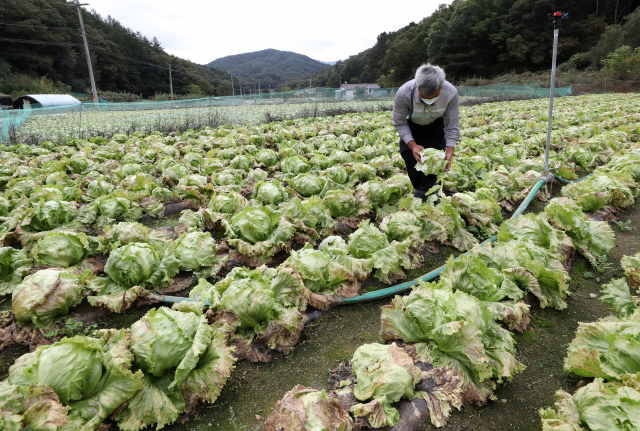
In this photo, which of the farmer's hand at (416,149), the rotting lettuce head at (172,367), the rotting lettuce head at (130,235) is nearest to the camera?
the rotting lettuce head at (172,367)

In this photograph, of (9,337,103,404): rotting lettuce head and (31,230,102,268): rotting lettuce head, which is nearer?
(9,337,103,404): rotting lettuce head

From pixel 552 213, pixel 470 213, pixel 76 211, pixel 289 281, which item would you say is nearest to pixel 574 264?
pixel 552 213

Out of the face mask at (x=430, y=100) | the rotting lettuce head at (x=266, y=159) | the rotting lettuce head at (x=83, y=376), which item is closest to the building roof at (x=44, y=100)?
the rotting lettuce head at (x=266, y=159)

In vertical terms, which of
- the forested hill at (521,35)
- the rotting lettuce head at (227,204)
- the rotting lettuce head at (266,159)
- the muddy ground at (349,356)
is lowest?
Result: the muddy ground at (349,356)

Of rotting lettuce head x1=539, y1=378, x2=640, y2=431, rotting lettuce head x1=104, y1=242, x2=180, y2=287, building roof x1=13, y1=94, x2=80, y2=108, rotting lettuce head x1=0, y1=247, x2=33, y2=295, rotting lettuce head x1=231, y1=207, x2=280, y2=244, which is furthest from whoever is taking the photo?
building roof x1=13, y1=94, x2=80, y2=108

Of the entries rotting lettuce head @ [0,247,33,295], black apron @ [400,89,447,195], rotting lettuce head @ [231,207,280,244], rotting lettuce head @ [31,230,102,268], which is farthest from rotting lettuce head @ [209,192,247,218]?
black apron @ [400,89,447,195]

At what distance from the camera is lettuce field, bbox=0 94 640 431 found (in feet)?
7.75

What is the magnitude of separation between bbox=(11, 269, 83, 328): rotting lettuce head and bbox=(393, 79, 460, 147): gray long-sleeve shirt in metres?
4.72

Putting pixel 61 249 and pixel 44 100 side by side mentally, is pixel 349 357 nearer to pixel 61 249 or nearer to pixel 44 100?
pixel 61 249

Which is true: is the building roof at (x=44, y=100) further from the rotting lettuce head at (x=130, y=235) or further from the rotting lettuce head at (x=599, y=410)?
the rotting lettuce head at (x=599, y=410)

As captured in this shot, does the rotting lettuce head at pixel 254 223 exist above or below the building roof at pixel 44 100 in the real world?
below

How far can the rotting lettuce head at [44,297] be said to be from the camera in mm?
3342

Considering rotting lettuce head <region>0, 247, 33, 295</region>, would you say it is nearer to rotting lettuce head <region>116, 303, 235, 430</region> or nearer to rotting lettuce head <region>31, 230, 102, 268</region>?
rotting lettuce head <region>31, 230, 102, 268</region>

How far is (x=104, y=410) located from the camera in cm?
236
